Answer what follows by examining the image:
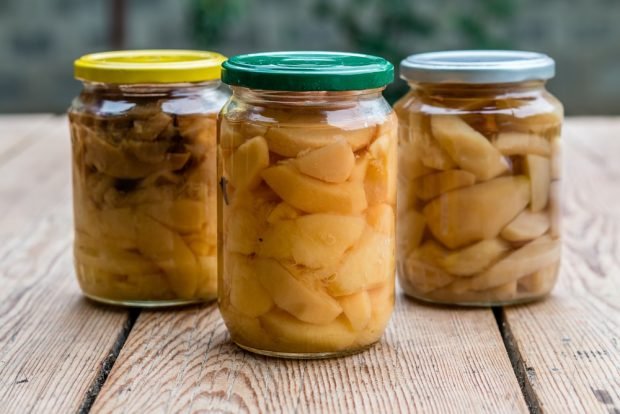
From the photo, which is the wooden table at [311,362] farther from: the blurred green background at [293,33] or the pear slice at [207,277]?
the blurred green background at [293,33]

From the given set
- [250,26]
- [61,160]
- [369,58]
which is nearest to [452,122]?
[369,58]

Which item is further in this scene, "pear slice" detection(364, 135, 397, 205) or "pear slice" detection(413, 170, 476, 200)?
"pear slice" detection(413, 170, 476, 200)

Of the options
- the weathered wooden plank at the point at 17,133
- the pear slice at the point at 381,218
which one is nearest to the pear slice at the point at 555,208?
the pear slice at the point at 381,218

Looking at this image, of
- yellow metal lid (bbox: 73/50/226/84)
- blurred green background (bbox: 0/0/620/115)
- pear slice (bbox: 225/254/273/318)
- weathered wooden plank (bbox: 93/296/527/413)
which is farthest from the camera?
blurred green background (bbox: 0/0/620/115)

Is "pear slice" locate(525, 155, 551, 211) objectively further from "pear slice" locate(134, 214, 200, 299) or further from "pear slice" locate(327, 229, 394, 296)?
"pear slice" locate(134, 214, 200, 299)

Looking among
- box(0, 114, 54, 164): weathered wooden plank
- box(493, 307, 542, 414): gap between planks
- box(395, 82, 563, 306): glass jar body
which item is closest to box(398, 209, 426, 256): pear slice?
box(395, 82, 563, 306): glass jar body

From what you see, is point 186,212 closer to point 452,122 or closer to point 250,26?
point 452,122
